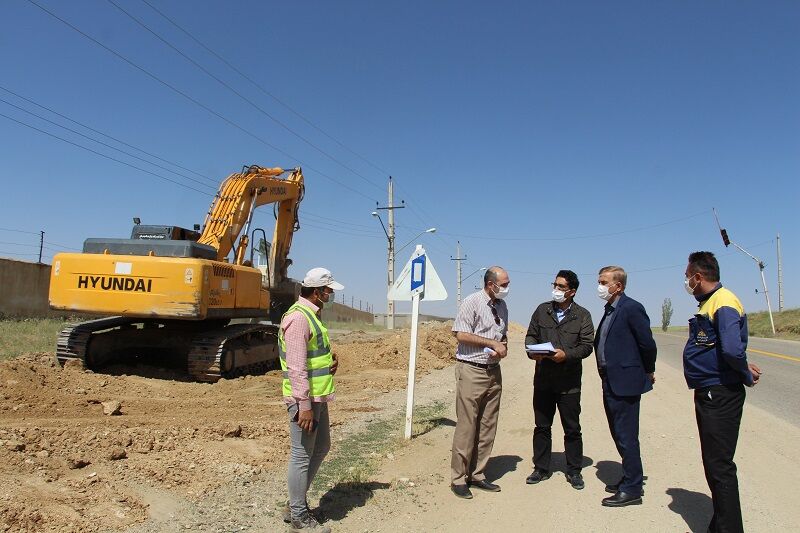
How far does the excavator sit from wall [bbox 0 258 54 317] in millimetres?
10432

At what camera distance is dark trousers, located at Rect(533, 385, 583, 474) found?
229 inches

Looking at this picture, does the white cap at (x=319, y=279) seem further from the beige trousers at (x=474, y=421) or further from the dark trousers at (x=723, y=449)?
the dark trousers at (x=723, y=449)

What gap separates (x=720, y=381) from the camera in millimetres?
4395

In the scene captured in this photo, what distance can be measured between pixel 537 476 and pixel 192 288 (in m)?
6.76

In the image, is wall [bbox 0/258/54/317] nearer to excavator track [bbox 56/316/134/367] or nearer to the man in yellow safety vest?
excavator track [bbox 56/316/134/367]

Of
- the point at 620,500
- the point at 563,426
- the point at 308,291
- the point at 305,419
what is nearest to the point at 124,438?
the point at 305,419

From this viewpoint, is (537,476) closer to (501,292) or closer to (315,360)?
(501,292)

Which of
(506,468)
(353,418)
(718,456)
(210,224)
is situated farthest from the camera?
(210,224)

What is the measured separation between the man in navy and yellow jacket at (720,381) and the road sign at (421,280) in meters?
3.62

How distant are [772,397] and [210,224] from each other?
36.4ft

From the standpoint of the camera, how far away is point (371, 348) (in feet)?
55.3

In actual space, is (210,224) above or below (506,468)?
above

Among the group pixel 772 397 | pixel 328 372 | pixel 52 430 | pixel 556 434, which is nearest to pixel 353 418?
pixel 556 434

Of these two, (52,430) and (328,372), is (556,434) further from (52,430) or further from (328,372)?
(52,430)
